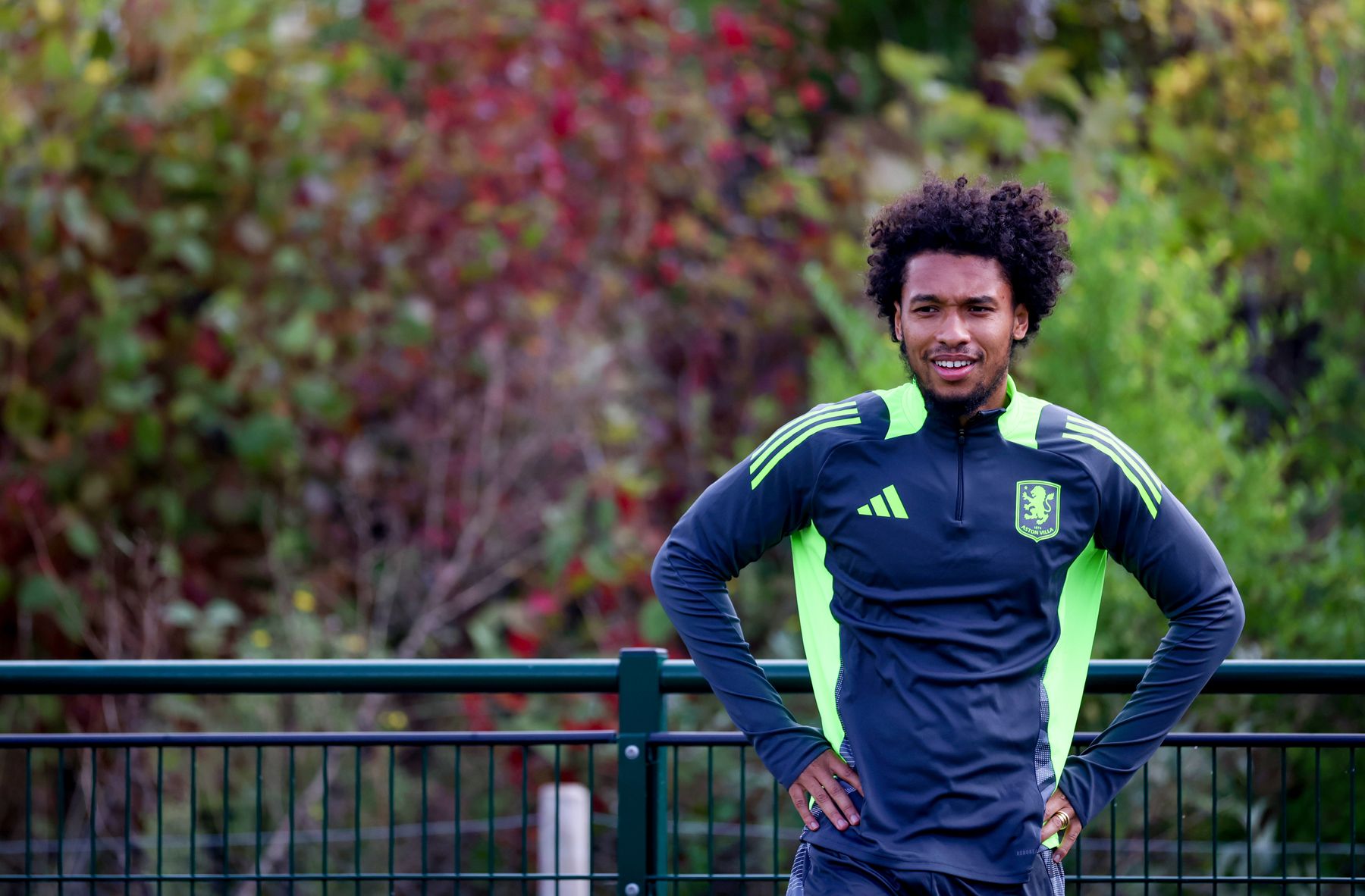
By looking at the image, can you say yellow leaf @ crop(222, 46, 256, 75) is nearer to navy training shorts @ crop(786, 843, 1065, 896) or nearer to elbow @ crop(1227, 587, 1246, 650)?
navy training shorts @ crop(786, 843, 1065, 896)

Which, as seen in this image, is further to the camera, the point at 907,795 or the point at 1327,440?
the point at 1327,440

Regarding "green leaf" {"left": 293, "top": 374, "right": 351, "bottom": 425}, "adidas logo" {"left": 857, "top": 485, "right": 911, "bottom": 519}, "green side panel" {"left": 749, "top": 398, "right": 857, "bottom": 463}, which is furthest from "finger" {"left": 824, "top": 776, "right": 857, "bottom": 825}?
"green leaf" {"left": 293, "top": 374, "right": 351, "bottom": 425}

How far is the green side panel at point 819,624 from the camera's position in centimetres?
235

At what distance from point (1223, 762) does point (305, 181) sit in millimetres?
4419

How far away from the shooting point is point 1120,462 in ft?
7.77

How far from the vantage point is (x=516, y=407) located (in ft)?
21.7

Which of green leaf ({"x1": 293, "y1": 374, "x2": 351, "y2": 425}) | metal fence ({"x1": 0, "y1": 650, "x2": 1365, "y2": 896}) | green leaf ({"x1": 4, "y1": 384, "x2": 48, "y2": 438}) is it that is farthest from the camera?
green leaf ({"x1": 293, "y1": 374, "x2": 351, "y2": 425})

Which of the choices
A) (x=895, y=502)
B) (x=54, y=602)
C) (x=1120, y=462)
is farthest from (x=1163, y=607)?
(x=54, y=602)

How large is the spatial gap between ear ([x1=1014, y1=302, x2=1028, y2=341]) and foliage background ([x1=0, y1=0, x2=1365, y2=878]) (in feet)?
8.96

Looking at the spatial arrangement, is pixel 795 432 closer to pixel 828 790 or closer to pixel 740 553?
pixel 740 553

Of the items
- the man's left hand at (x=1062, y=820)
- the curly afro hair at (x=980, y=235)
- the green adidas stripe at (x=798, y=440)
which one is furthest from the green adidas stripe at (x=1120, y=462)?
the man's left hand at (x=1062, y=820)

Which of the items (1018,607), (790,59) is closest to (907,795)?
(1018,607)

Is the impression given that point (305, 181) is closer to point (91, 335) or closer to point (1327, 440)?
point (91, 335)

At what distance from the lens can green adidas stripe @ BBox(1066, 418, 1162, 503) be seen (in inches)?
93.2
